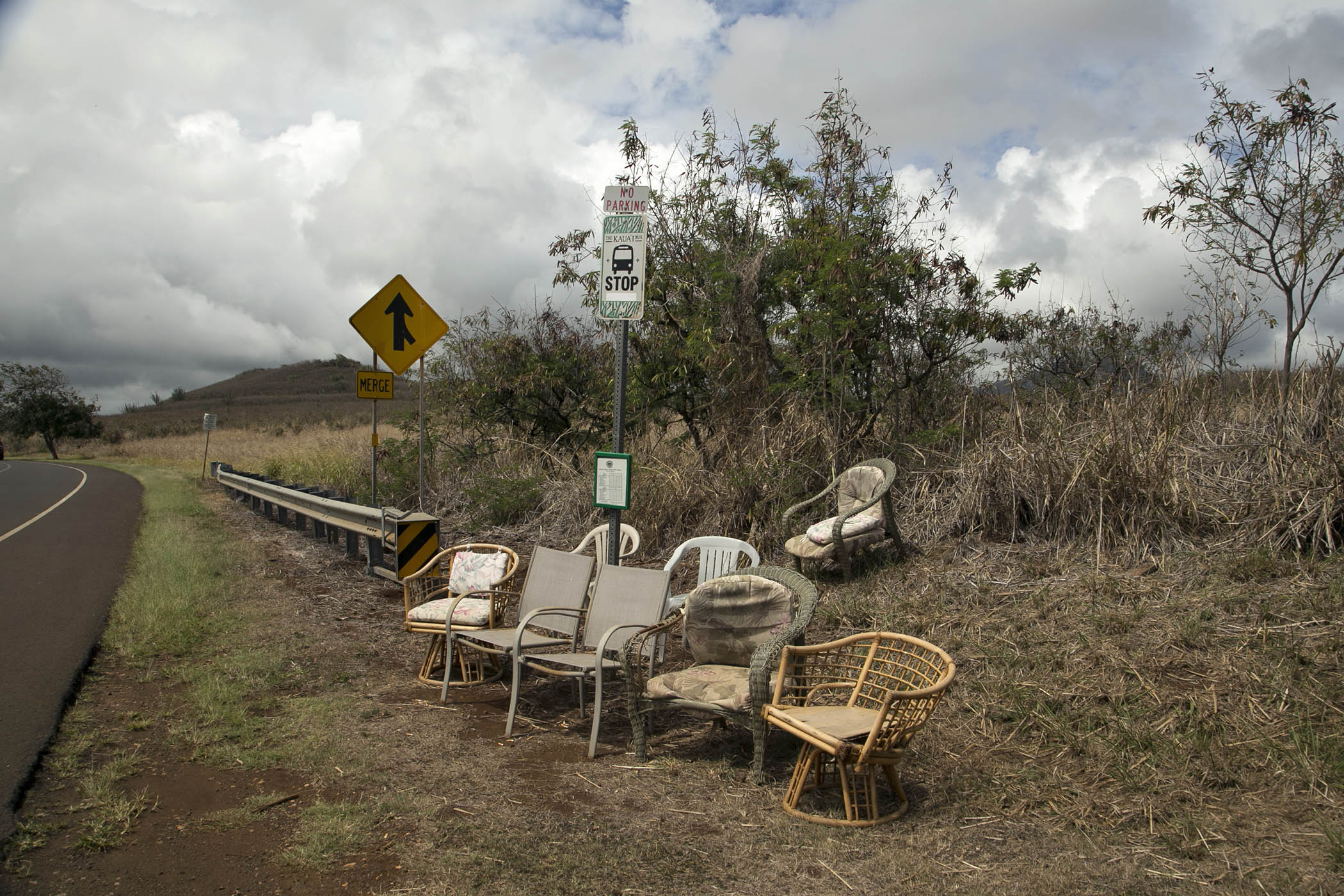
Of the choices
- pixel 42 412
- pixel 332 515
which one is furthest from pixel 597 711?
pixel 42 412

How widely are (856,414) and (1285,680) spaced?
528 cm

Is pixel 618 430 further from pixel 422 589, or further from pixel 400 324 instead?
pixel 400 324

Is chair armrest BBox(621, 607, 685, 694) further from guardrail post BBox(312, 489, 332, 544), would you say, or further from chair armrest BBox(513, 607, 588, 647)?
guardrail post BBox(312, 489, 332, 544)

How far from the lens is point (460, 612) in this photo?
20.5ft

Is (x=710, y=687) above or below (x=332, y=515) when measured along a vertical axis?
below

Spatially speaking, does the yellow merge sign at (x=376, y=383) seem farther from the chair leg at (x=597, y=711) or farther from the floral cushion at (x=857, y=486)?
the chair leg at (x=597, y=711)

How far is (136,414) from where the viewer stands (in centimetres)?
9894

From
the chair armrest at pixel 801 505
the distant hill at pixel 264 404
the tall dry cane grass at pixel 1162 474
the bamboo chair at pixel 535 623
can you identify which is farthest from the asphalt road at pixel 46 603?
the distant hill at pixel 264 404

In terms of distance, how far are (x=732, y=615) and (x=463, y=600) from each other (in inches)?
81.3

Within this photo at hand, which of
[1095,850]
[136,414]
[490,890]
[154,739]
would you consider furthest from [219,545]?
[136,414]

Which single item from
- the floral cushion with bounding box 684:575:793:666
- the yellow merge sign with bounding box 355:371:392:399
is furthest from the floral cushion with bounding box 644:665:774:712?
the yellow merge sign with bounding box 355:371:392:399

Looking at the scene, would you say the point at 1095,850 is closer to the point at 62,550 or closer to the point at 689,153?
the point at 689,153

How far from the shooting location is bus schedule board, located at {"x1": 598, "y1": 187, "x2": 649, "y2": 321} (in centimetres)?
615

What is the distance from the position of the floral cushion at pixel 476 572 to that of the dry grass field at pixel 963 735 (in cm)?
73
